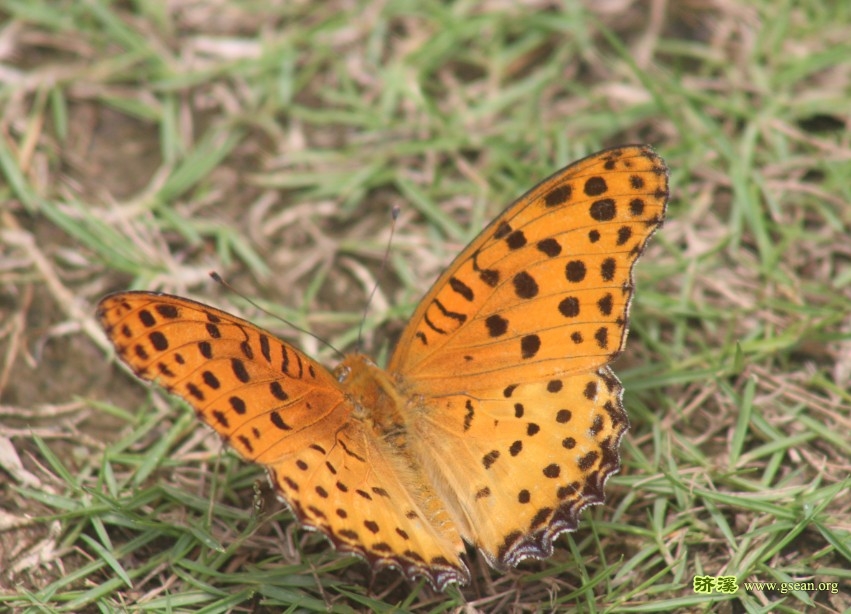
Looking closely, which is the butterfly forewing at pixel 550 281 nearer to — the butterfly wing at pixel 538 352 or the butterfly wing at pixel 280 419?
the butterfly wing at pixel 538 352

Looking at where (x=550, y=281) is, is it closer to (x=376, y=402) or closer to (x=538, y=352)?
(x=538, y=352)

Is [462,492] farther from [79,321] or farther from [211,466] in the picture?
[79,321]

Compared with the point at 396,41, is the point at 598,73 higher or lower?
lower

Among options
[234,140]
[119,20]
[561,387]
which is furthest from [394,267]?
[119,20]

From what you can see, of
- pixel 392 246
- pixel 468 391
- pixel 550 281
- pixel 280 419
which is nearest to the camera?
pixel 280 419

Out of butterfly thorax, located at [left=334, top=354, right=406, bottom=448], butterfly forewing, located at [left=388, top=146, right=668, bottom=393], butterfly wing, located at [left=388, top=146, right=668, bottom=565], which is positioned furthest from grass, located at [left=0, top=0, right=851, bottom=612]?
butterfly forewing, located at [left=388, top=146, right=668, bottom=393]

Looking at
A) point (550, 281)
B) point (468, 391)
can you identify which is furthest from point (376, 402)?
point (550, 281)
